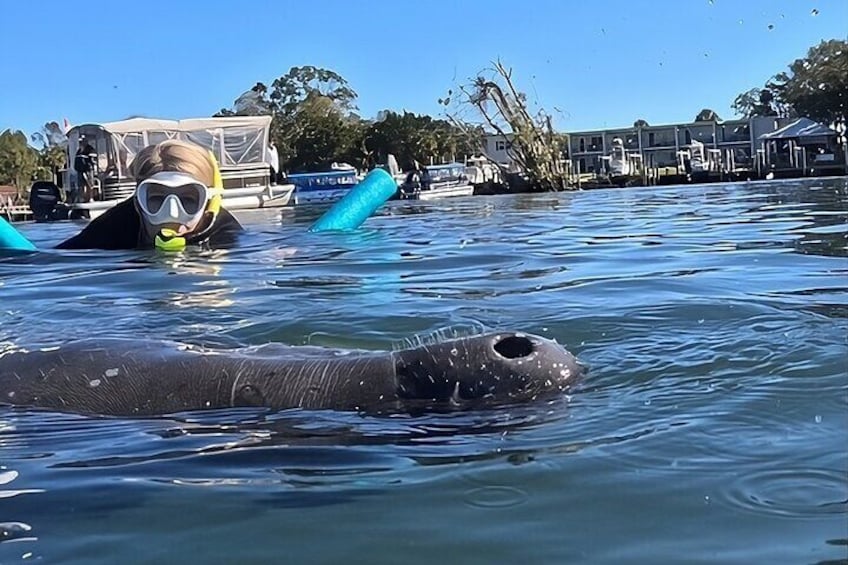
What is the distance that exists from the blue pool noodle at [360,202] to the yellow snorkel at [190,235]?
2451 mm

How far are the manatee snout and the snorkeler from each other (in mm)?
5683

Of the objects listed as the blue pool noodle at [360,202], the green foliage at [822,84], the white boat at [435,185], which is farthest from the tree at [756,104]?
the blue pool noodle at [360,202]

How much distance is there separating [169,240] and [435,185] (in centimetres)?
3268

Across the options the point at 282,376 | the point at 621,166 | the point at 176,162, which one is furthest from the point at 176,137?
the point at 282,376

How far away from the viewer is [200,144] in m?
30.9

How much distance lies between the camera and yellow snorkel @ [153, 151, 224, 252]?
8539 millimetres

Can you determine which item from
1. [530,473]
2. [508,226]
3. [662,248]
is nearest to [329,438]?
[530,473]

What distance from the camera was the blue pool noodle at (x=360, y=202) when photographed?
37.8 feet

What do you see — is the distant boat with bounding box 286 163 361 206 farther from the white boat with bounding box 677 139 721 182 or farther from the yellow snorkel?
the yellow snorkel

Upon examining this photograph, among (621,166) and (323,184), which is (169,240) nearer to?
(323,184)

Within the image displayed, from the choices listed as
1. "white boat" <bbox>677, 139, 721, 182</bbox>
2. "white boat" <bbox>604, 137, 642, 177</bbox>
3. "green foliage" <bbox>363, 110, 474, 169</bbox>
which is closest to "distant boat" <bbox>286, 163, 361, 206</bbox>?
"white boat" <bbox>604, 137, 642, 177</bbox>

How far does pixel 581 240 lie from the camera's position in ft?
33.0

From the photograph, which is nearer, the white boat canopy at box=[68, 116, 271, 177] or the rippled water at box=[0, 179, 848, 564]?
the rippled water at box=[0, 179, 848, 564]

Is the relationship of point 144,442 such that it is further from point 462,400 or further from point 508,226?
point 508,226
